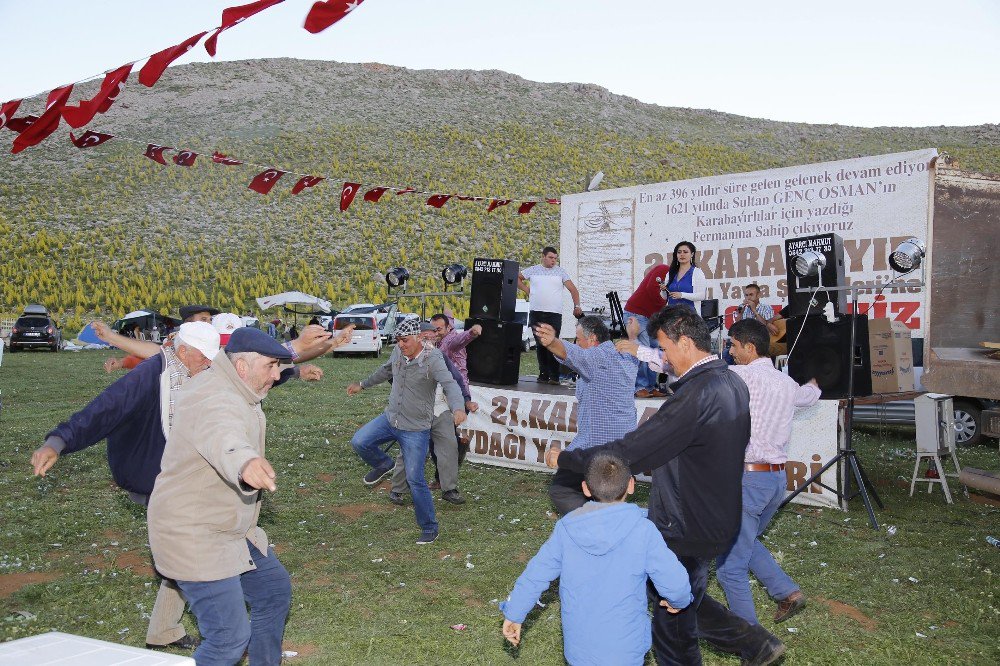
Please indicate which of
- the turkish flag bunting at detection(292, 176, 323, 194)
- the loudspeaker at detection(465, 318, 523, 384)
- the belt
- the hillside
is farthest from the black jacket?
the hillside

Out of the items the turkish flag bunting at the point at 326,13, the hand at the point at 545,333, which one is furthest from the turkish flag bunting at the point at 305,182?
the hand at the point at 545,333

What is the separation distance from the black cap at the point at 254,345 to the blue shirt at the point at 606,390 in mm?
3056

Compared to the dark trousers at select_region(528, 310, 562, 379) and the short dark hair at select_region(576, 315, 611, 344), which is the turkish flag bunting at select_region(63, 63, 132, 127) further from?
the dark trousers at select_region(528, 310, 562, 379)

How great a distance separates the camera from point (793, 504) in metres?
9.34

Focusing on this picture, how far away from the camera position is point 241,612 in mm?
3801

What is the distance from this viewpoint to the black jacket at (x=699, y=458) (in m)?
3.95

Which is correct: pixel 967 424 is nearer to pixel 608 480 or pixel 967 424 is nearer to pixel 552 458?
pixel 552 458

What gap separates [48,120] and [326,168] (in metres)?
61.5

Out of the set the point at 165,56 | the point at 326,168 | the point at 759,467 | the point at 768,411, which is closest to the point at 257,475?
the point at 759,467

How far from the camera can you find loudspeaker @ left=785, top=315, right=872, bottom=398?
9.03 meters

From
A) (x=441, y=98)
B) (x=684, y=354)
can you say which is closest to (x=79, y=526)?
(x=684, y=354)

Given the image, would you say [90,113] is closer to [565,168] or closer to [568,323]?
[568,323]

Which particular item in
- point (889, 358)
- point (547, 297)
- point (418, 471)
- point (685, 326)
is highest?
point (547, 297)

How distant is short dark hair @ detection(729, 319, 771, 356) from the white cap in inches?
130
